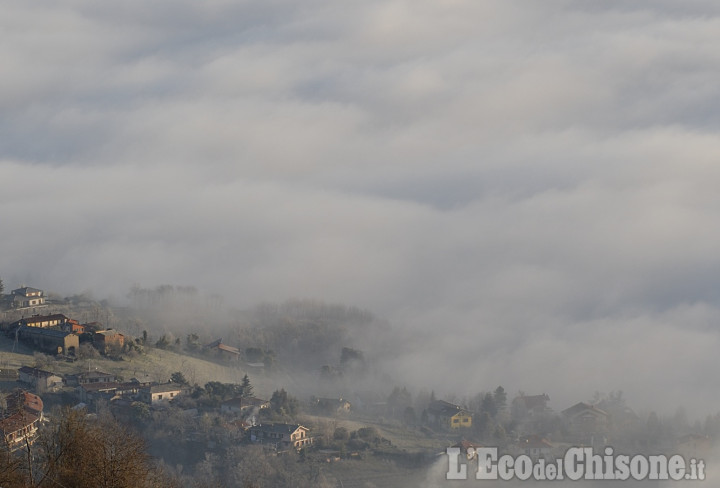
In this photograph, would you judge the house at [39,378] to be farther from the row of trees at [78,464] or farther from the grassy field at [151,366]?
the row of trees at [78,464]

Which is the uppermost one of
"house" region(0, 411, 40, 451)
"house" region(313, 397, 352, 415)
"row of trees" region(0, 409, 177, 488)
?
"house" region(313, 397, 352, 415)

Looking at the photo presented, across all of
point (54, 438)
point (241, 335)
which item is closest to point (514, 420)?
point (241, 335)

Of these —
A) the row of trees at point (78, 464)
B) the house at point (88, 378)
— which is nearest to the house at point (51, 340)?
the house at point (88, 378)

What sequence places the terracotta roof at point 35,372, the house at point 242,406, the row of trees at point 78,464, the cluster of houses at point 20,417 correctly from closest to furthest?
the row of trees at point 78,464
the cluster of houses at point 20,417
the house at point 242,406
the terracotta roof at point 35,372

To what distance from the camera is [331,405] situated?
118125 millimetres

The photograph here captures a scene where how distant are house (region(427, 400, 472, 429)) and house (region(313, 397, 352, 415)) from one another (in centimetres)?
891

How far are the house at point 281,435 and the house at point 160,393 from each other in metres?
10.8

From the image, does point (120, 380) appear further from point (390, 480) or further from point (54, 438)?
point (54, 438)

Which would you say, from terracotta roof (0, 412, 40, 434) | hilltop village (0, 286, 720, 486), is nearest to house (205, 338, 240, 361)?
hilltop village (0, 286, 720, 486)

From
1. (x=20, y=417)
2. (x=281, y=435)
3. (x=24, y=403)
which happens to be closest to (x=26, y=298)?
(x=24, y=403)

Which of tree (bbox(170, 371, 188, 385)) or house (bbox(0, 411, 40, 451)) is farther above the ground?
tree (bbox(170, 371, 188, 385))

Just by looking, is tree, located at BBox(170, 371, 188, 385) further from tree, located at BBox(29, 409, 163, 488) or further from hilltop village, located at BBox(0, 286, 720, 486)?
tree, located at BBox(29, 409, 163, 488)

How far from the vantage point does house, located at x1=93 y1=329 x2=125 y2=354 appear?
12100 centimetres

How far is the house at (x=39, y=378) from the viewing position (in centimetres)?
10444
